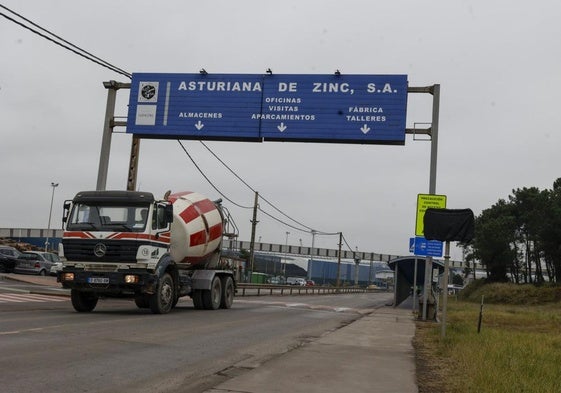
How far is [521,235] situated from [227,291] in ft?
220

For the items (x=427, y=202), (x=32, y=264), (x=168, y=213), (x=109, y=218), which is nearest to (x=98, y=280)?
(x=109, y=218)

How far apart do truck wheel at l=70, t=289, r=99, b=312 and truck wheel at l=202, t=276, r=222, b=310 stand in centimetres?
387

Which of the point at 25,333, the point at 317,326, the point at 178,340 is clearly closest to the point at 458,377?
the point at 178,340

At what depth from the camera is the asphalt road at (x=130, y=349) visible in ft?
21.5

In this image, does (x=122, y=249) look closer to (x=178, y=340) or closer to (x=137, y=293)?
(x=137, y=293)

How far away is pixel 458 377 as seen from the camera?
25.0 feet

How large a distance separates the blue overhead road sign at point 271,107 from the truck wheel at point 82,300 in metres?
7.52

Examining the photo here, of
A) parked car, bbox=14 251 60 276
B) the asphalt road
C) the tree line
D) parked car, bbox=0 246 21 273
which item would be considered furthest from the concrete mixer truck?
the tree line

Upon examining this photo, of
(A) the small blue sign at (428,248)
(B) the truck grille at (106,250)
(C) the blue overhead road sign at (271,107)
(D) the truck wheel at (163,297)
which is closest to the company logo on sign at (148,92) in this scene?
(C) the blue overhead road sign at (271,107)

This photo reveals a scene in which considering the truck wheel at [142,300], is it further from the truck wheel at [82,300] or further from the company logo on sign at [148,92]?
the company logo on sign at [148,92]

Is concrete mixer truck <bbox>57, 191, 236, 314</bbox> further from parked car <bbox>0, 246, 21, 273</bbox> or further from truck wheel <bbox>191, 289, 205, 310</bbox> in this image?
parked car <bbox>0, 246, 21, 273</bbox>

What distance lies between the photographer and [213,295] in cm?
1962

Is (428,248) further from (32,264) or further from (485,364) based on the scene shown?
(32,264)

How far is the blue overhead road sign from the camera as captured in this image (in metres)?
20.8
